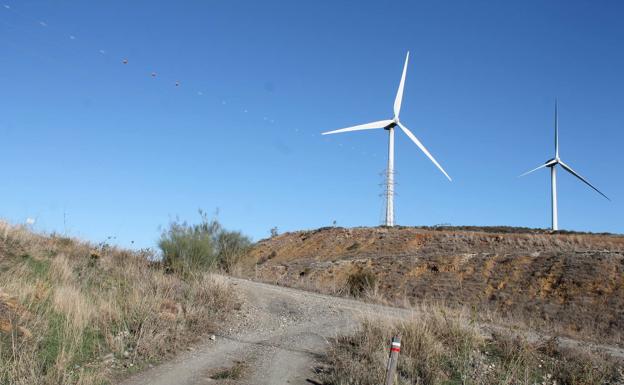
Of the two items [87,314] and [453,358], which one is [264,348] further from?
[453,358]

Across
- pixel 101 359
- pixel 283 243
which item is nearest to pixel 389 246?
pixel 283 243

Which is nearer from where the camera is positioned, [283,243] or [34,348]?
[34,348]

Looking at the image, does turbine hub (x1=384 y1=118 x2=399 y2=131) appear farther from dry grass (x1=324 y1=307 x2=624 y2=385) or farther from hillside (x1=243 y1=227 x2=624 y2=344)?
dry grass (x1=324 y1=307 x2=624 y2=385)

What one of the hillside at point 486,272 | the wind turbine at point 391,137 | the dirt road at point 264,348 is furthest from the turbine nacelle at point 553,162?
the dirt road at point 264,348

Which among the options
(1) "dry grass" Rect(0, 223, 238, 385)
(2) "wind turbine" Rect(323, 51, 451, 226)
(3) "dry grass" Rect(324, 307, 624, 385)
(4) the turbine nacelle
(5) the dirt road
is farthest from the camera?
(4) the turbine nacelle

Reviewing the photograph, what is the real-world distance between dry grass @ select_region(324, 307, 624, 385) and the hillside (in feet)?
31.8

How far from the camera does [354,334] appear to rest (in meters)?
11.3

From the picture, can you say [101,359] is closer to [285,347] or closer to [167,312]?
[167,312]

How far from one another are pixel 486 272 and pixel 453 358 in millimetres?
30528

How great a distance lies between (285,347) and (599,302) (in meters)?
27.0

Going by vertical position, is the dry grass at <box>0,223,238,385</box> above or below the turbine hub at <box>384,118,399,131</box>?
below

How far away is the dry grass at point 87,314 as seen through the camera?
7867 mm

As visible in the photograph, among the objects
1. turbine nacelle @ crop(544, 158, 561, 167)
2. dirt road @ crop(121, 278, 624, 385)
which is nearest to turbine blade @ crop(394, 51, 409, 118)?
turbine nacelle @ crop(544, 158, 561, 167)

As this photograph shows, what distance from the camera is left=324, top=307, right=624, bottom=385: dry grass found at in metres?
9.06
